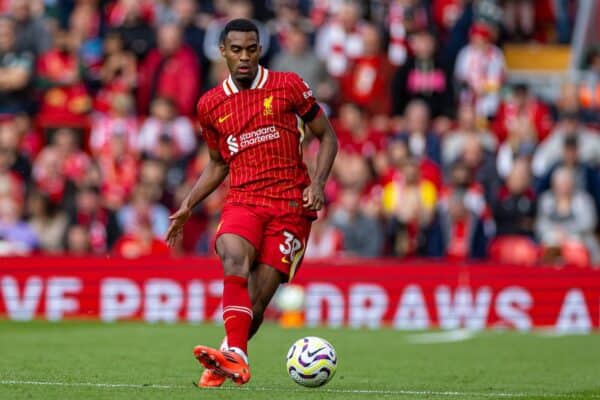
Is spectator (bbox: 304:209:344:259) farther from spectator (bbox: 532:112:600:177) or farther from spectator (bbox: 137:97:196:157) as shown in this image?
spectator (bbox: 532:112:600:177)

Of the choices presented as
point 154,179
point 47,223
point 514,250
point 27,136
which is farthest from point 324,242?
point 27,136

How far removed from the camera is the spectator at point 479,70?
2034 centimetres

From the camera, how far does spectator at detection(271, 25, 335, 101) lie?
65.1ft

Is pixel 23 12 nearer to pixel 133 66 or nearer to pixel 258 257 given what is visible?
pixel 133 66

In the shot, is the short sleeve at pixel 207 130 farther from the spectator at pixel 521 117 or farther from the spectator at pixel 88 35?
the spectator at pixel 88 35

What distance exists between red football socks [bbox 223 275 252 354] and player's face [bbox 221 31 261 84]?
1.34 m

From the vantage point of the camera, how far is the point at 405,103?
67.0 feet

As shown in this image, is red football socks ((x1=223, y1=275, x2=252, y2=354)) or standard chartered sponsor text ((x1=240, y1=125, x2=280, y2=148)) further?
standard chartered sponsor text ((x1=240, y1=125, x2=280, y2=148))

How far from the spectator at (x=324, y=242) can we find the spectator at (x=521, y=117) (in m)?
2.84

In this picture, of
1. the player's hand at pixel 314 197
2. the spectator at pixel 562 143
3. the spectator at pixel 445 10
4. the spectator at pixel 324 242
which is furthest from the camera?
the spectator at pixel 445 10

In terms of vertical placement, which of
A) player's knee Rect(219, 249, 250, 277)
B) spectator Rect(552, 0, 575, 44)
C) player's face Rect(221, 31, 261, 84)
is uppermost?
player's face Rect(221, 31, 261, 84)

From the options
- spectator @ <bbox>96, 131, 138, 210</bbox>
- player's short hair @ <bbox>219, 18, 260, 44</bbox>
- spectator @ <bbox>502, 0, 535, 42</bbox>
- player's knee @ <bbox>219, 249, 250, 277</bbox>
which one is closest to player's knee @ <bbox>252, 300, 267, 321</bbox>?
player's knee @ <bbox>219, 249, 250, 277</bbox>

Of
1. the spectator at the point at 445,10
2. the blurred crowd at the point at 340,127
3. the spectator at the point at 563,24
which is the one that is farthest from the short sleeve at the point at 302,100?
the spectator at the point at 563,24

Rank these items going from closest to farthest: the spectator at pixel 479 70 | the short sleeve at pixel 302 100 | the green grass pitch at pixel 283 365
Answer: the green grass pitch at pixel 283 365, the short sleeve at pixel 302 100, the spectator at pixel 479 70
